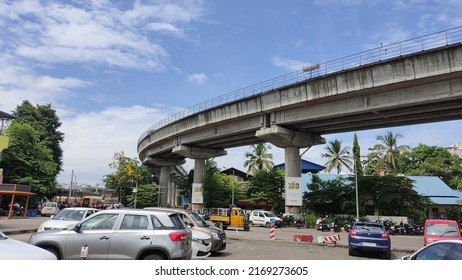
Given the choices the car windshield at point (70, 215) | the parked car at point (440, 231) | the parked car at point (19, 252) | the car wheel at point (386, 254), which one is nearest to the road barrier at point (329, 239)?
the car wheel at point (386, 254)

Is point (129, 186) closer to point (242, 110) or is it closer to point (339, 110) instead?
point (242, 110)

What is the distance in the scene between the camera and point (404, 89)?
23469mm

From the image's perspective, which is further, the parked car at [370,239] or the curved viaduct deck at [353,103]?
the curved viaduct deck at [353,103]

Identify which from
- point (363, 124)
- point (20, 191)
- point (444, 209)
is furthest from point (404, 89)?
point (20, 191)

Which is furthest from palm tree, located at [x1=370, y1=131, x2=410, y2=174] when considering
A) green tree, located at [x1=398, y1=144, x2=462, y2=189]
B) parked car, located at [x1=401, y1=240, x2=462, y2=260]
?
parked car, located at [x1=401, y1=240, x2=462, y2=260]

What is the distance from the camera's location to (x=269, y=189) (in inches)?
1796

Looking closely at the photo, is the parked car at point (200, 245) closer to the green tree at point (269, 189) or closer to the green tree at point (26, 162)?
the green tree at point (26, 162)

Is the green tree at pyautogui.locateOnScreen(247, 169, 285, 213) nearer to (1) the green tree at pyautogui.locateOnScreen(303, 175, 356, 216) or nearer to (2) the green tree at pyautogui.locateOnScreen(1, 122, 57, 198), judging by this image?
(1) the green tree at pyautogui.locateOnScreen(303, 175, 356, 216)

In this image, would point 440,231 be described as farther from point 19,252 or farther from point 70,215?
point 70,215

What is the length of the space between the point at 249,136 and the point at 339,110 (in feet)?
43.3

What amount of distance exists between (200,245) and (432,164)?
60.6 meters

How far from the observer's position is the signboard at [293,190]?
33469 mm

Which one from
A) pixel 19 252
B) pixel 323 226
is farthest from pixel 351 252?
pixel 323 226

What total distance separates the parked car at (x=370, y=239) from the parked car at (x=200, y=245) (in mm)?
6611
